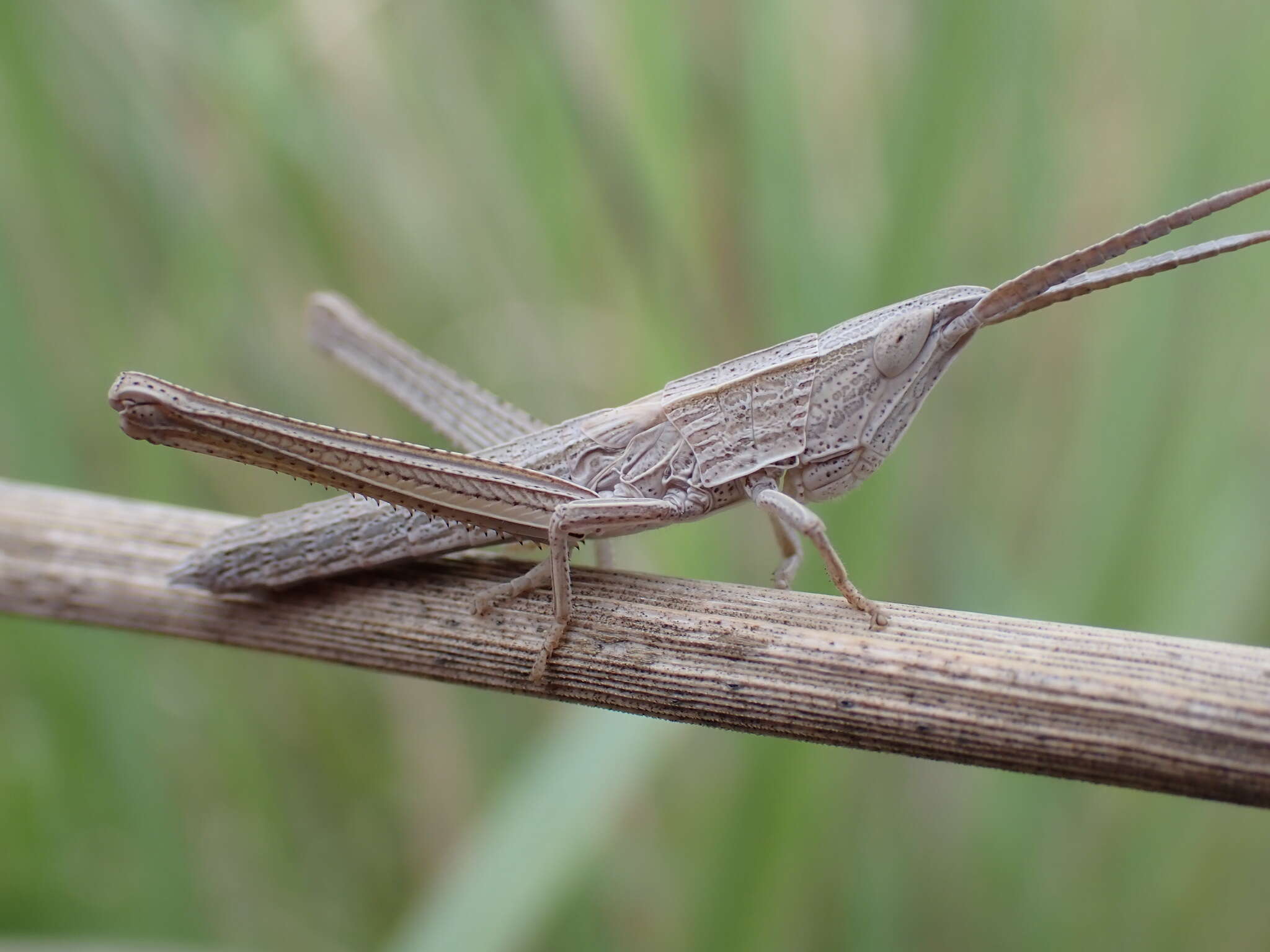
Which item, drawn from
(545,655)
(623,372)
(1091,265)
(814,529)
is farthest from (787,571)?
(623,372)

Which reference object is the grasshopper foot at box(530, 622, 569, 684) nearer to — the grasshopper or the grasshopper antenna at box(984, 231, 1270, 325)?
the grasshopper

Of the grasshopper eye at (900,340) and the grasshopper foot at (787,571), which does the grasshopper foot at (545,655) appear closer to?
the grasshopper foot at (787,571)

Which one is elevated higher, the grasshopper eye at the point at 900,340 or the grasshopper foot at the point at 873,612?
the grasshopper eye at the point at 900,340

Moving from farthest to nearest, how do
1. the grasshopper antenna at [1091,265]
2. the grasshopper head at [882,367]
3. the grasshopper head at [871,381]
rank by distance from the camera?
the grasshopper head at [871,381] → the grasshopper head at [882,367] → the grasshopper antenna at [1091,265]

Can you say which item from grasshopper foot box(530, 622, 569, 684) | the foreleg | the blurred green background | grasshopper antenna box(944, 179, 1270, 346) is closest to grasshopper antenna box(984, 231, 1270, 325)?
grasshopper antenna box(944, 179, 1270, 346)

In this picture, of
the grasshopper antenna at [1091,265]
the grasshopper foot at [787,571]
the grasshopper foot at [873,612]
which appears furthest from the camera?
the grasshopper foot at [787,571]

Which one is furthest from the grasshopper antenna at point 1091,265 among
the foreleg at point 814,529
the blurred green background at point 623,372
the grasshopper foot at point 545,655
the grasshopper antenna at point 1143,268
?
the grasshopper foot at point 545,655
